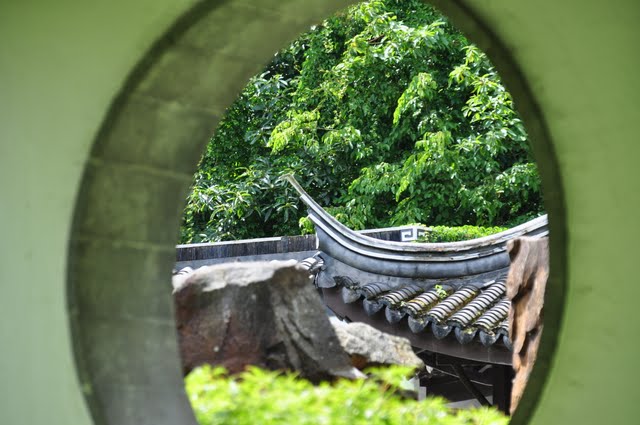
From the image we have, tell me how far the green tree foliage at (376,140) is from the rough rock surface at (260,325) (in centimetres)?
683

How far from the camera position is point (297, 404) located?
8.46 ft

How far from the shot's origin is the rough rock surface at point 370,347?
351cm

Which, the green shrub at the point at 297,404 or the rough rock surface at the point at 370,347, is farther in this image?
the rough rock surface at the point at 370,347

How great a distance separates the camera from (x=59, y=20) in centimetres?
226

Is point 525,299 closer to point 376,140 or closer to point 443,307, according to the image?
point 443,307

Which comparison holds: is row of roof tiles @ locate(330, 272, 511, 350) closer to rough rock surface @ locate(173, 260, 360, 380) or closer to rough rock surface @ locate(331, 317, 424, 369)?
rough rock surface @ locate(331, 317, 424, 369)

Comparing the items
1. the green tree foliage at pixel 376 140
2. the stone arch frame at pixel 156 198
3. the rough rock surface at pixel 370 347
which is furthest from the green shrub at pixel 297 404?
the green tree foliage at pixel 376 140

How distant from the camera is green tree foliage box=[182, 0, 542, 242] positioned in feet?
33.4

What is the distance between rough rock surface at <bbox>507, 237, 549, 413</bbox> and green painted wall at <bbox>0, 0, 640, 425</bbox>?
4.32 feet

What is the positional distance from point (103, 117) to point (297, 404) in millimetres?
969

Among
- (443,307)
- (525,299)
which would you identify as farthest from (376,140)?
(525,299)

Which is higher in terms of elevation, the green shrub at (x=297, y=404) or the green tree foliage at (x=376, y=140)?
the green tree foliage at (x=376, y=140)

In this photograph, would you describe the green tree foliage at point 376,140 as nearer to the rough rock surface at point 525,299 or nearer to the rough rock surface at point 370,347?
the rough rock surface at point 525,299

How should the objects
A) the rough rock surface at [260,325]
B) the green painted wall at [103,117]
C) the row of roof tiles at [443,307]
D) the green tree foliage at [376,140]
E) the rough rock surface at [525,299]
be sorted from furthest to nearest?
the green tree foliage at [376,140] → the row of roof tiles at [443,307] → the rough rock surface at [525,299] → the rough rock surface at [260,325] → the green painted wall at [103,117]
